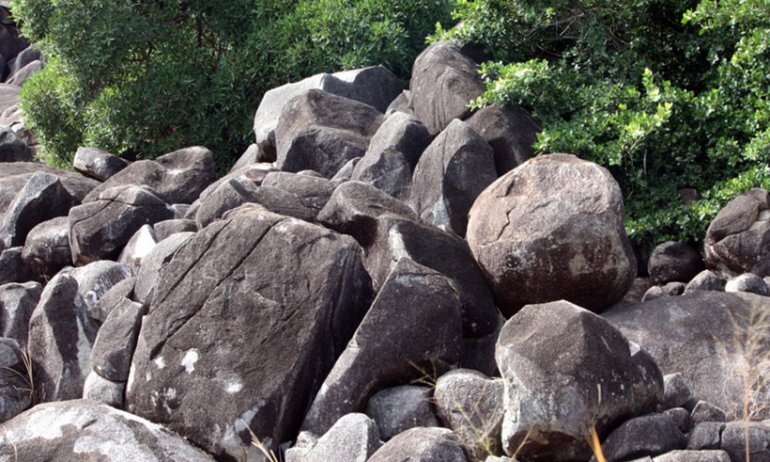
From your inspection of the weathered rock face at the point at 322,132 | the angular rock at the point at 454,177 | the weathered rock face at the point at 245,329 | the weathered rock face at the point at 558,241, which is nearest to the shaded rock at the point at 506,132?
the angular rock at the point at 454,177

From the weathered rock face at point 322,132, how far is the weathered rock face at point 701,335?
4.07m

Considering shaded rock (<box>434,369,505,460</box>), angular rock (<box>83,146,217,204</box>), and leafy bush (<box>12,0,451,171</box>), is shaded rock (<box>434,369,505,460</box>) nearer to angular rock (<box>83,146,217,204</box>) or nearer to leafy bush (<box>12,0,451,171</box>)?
angular rock (<box>83,146,217,204</box>)

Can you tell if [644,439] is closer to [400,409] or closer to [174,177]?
[400,409]

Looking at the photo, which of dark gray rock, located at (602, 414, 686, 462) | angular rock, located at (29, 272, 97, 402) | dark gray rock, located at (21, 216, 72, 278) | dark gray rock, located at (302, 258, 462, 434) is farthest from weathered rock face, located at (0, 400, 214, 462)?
dark gray rock, located at (21, 216, 72, 278)

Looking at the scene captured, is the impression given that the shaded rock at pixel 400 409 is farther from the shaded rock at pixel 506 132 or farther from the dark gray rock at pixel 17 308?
the shaded rock at pixel 506 132

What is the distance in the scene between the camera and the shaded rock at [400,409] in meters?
6.27

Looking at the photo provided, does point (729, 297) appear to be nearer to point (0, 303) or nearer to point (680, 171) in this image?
point (680, 171)

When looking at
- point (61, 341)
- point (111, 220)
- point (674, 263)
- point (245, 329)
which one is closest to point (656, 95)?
point (674, 263)

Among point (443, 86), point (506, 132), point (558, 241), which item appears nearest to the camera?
point (558, 241)

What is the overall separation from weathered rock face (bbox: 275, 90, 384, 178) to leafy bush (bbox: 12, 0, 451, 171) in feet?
4.93

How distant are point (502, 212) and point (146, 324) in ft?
8.51

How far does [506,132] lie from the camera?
9.55m

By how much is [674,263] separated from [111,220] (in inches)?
197

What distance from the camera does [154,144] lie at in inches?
524
